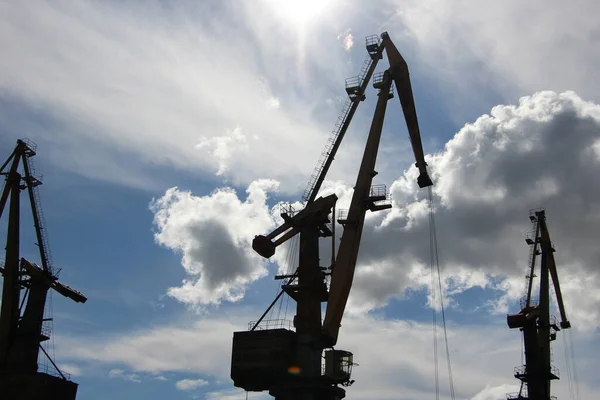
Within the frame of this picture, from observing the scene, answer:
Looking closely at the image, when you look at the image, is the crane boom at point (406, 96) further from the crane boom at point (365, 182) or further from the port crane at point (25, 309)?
the port crane at point (25, 309)

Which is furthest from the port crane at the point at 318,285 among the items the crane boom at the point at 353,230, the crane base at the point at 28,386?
the crane base at the point at 28,386

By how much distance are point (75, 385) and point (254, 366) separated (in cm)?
2230

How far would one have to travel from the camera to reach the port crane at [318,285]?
147 feet

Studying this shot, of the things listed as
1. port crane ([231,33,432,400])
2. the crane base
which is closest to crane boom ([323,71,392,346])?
port crane ([231,33,432,400])

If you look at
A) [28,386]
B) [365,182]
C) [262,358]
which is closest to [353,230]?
[365,182]

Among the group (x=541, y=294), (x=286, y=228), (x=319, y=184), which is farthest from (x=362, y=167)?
(x=541, y=294)

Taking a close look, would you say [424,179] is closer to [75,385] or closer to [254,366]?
[254,366]

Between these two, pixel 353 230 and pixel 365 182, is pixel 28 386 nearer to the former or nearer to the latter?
pixel 353 230

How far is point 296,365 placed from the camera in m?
45.0

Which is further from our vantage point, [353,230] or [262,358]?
[353,230]

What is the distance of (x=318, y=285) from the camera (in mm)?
48562

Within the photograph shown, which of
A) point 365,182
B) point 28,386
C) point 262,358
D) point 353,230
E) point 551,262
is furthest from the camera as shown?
point 551,262

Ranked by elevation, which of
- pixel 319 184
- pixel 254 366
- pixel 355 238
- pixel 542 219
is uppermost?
pixel 542 219

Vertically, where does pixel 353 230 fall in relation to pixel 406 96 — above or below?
below
